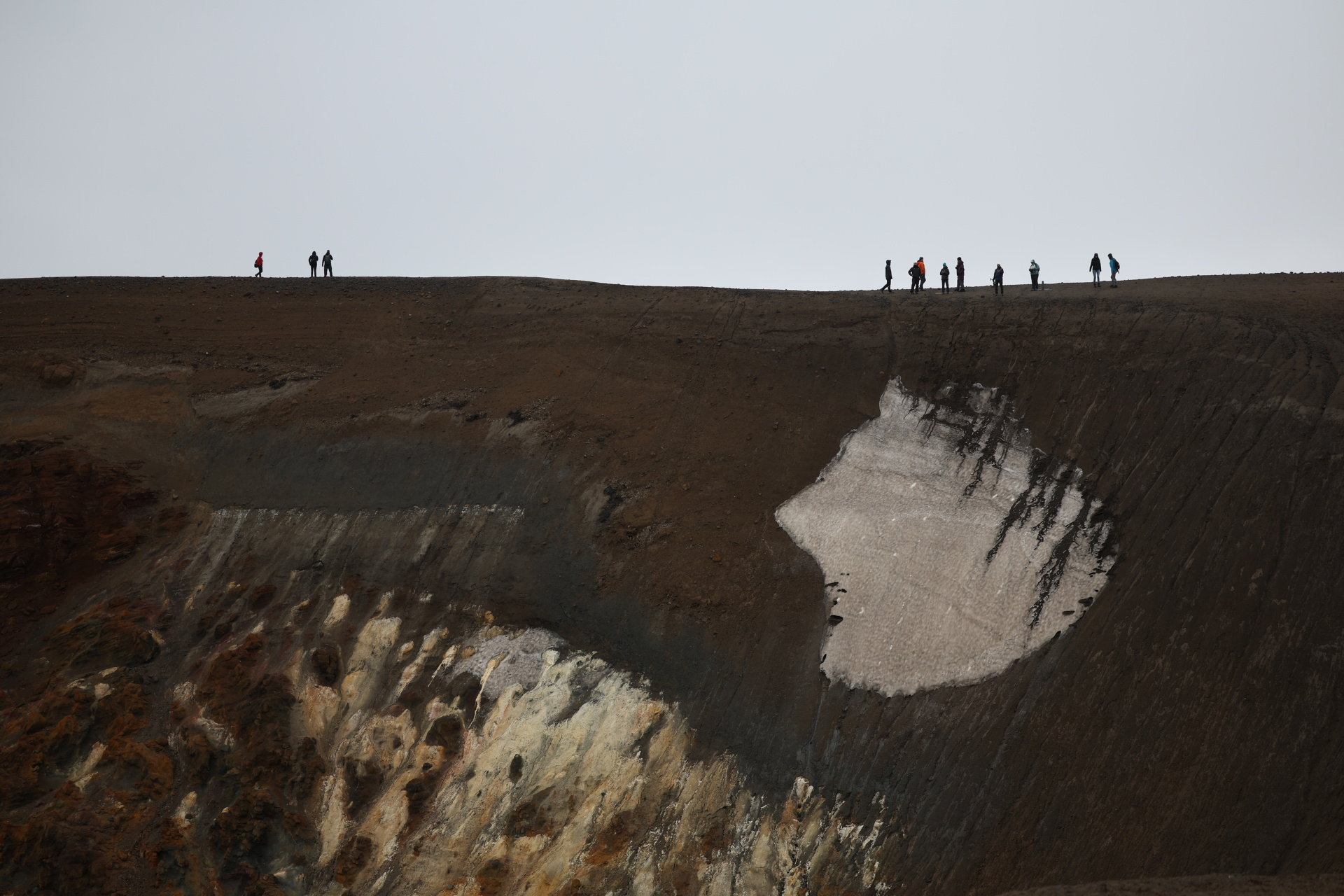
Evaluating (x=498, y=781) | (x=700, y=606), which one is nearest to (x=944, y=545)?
(x=700, y=606)

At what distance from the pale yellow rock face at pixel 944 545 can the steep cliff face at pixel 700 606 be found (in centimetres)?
8

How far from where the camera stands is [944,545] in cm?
1734

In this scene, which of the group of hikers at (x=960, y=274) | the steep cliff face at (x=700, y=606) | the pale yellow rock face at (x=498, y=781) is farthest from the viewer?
the group of hikers at (x=960, y=274)

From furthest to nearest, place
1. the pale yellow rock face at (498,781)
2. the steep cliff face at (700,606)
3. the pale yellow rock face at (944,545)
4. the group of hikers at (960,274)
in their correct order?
1. the group of hikers at (960,274)
2. the pale yellow rock face at (944,545)
3. the pale yellow rock face at (498,781)
4. the steep cliff face at (700,606)

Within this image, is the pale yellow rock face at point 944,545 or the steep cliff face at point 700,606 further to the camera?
the pale yellow rock face at point 944,545

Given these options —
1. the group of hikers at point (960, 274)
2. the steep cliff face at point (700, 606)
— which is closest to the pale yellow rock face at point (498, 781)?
the steep cliff face at point (700, 606)

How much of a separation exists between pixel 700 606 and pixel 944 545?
5061 mm

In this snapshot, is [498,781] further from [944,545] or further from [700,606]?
[944,545]

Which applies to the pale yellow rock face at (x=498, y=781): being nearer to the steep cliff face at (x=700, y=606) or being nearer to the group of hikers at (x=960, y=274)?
the steep cliff face at (x=700, y=606)

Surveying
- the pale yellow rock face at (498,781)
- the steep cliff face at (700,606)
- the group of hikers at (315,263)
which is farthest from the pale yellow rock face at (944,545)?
the group of hikers at (315,263)

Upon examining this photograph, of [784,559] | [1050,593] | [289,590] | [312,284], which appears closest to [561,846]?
[784,559]

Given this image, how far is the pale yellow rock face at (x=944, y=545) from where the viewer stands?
1591cm

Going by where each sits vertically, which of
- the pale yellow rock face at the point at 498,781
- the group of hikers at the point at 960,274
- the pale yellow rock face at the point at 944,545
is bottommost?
the pale yellow rock face at the point at 498,781

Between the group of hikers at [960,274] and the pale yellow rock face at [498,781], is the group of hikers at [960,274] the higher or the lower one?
the higher one
